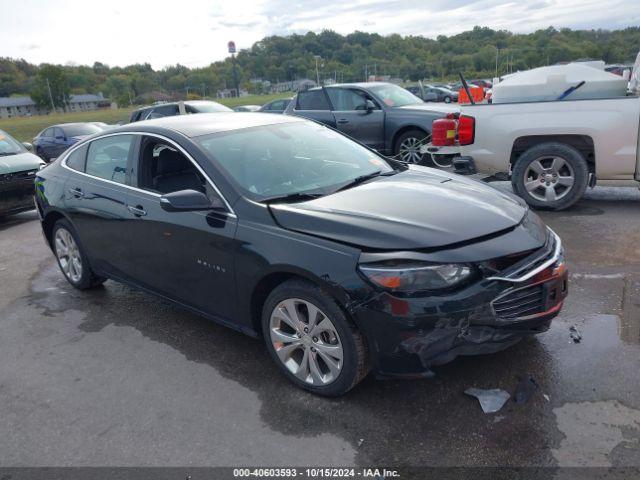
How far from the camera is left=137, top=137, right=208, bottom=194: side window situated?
400 cm

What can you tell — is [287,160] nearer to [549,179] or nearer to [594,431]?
[594,431]

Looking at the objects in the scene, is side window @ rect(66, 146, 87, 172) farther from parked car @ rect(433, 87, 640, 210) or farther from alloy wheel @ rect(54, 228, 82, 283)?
parked car @ rect(433, 87, 640, 210)

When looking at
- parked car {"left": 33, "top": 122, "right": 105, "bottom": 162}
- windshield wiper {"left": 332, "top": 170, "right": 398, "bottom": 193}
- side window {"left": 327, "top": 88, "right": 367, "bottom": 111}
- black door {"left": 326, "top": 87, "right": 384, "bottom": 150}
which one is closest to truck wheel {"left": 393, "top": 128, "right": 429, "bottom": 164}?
black door {"left": 326, "top": 87, "right": 384, "bottom": 150}

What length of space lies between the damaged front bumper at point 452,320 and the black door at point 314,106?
26.3 feet

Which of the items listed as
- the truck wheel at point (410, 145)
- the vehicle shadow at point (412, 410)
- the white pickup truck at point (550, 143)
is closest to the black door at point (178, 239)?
the vehicle shadow at point (412, 410)

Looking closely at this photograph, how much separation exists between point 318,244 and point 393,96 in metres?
8.15

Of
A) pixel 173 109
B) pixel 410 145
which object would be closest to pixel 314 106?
pixel 410 145

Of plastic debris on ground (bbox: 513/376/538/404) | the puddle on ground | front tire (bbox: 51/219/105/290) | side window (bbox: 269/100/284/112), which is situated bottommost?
the puddle on ground

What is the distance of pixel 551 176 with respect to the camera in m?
6.39

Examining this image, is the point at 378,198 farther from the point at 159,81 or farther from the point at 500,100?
the point at 159,81

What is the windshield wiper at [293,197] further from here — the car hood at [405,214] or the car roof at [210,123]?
the car roof at [210,123]

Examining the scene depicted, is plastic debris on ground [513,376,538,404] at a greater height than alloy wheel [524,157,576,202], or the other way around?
alloy wheel [524,157,576,202]

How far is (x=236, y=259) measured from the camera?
325 centimetres

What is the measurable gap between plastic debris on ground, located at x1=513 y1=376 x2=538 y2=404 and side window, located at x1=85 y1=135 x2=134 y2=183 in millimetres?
3187
